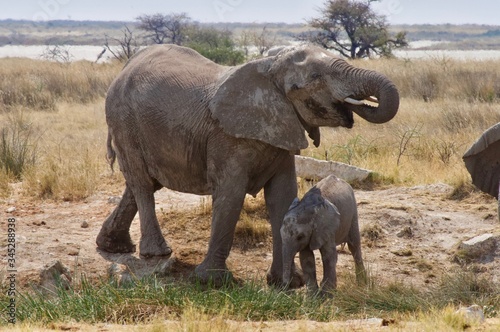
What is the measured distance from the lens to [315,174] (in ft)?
38.2

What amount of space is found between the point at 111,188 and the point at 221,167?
14.0 feet

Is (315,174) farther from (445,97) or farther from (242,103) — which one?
(445,97)

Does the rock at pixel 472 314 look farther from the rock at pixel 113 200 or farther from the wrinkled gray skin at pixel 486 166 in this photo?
the rock at pixel 113 200

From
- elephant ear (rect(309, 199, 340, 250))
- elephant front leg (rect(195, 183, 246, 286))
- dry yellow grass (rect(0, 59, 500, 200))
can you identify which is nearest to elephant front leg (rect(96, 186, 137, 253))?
elephant front leg (rect(195, 183, 246, 286))

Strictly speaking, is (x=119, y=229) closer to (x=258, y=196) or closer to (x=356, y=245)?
(x=258, y=196)

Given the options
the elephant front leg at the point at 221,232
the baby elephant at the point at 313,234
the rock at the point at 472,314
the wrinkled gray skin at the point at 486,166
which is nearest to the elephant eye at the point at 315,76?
the baby elephant at the point at 313,234

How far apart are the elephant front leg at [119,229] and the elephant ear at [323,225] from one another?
8.27 feet

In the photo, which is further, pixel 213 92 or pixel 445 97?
pixel 445 97

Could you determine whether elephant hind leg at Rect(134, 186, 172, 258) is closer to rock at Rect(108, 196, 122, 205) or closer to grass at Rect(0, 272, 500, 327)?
grass at Rect(0, 272, 500, 327)

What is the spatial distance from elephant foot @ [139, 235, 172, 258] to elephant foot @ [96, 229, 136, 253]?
17.9 inches

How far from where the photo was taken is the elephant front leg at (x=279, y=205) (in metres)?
8.24

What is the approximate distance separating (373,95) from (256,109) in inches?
45.6

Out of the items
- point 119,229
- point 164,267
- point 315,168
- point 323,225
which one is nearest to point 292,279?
point 323,225

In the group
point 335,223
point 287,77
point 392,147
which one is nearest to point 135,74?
point 287,77
